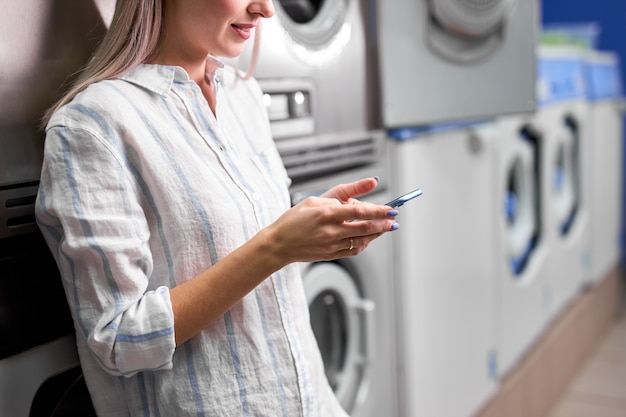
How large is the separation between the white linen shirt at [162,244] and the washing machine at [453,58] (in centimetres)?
61

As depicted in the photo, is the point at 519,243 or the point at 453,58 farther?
the point at 519,243

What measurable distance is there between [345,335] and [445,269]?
380 mm

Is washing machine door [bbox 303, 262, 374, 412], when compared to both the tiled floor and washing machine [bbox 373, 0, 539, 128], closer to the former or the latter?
washing machine [bbox 373, 0, 539, 128]

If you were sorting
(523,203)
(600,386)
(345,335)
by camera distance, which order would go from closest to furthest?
(345,335), (523,203), (600,386)

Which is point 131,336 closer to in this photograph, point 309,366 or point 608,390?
point 309,366

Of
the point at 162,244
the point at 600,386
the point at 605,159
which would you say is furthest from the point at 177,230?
the point at 605,159

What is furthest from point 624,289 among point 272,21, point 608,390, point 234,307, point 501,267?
point 234,307

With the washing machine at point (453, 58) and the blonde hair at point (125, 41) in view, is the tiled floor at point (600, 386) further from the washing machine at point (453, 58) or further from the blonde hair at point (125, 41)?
the blonde hair at point (125, 41)

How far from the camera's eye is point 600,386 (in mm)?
2551

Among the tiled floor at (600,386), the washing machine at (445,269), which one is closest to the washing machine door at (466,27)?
the washing machine at (445,269)

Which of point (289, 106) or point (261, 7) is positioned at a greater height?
point (261, 7)

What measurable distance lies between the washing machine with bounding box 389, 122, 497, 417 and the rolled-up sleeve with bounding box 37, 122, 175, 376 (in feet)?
2.66

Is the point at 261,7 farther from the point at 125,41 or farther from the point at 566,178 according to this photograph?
the point at 566,178

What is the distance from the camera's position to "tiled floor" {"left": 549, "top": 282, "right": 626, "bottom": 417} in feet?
7.70
